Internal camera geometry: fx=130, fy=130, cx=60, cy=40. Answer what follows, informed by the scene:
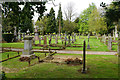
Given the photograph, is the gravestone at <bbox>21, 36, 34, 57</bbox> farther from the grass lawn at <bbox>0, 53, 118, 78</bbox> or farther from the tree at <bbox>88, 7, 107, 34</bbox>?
the tree at <bbox>88, 7, 107, 34</bbox>

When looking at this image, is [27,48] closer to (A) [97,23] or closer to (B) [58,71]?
(B) [58,71]

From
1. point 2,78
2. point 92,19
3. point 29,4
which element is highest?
point 92,19

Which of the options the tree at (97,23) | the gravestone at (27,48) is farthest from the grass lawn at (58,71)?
the tree at (97,23)

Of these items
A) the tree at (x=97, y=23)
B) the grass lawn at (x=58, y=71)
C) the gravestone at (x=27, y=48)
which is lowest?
the grass lawn at (x=58, y=71)

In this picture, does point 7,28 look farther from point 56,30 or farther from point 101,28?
point 56,30

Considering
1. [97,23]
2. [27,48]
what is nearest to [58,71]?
[27,48]

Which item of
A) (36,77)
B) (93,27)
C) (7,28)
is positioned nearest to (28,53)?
(36,77)

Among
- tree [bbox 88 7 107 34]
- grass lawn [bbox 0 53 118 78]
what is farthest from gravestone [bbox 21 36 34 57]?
tree [bbox 88 7 107 34]

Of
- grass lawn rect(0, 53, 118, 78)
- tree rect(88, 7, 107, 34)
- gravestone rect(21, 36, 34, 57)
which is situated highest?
tree rect(88, 7, 107, 34)

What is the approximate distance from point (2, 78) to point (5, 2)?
561 centimetres

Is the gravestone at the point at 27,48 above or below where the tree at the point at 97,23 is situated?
below

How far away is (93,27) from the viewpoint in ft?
112

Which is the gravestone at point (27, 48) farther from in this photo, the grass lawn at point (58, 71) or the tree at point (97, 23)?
the tree at point (97, 23)

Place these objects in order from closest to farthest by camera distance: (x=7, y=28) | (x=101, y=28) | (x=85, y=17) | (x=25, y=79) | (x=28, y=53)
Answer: (x=25, y=79) < (x=28, y=53) < (x=7, y=28) < (x=101, y=28) < (x=85, y=17)
